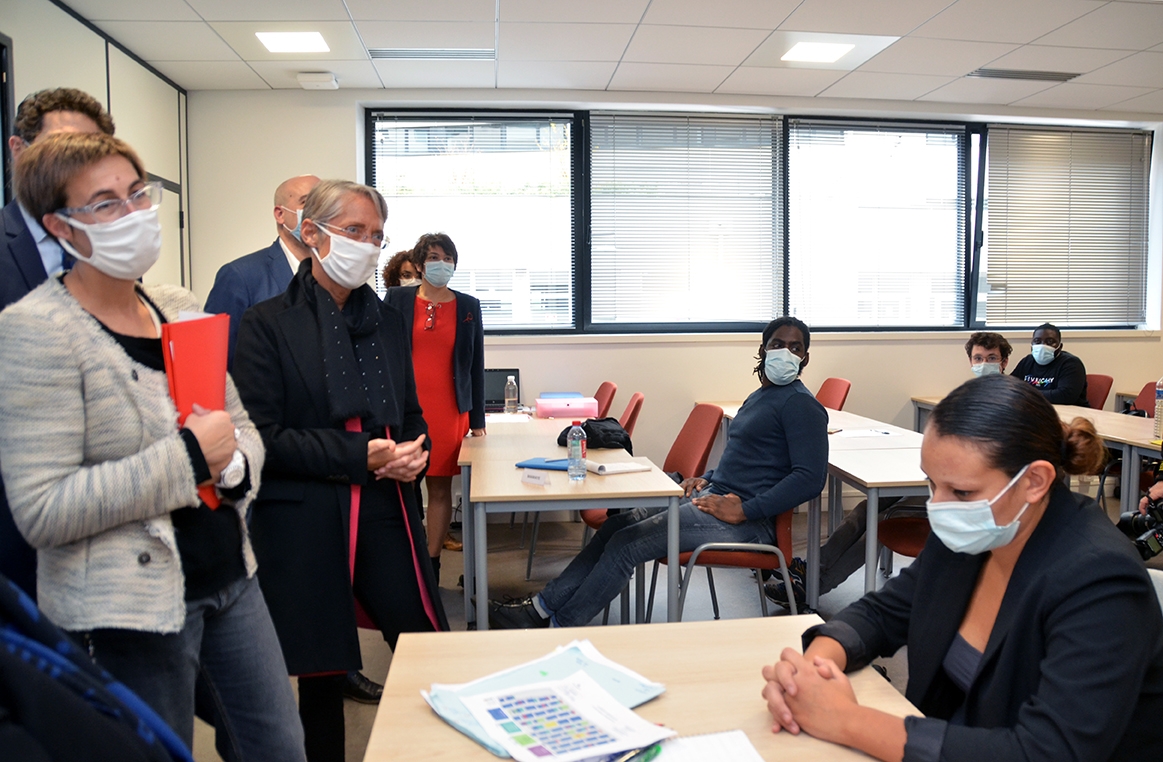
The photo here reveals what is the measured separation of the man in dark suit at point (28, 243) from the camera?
4.01ft

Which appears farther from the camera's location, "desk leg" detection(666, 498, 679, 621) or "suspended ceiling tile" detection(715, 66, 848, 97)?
"suspended ceiling tile" detection(715, 66, 848, 97)

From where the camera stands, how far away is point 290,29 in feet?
13.7

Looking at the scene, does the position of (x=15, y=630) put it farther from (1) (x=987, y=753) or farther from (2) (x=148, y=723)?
(1) (x=987, y=753)

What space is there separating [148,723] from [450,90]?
5.32 metres

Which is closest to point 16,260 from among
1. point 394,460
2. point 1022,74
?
point 394,460

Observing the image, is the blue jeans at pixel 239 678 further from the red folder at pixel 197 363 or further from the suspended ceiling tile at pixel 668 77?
the suspended ceiling tile at pixel 668 77

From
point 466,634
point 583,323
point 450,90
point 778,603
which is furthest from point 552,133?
point 466,634

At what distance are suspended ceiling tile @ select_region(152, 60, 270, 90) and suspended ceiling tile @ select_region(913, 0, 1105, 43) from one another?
4035mm

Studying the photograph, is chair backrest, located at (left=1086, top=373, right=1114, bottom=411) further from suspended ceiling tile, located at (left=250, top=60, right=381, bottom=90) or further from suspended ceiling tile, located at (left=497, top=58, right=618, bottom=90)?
suspended ceiling tile, located at (left=250, top=60, right=381, bottom=90)

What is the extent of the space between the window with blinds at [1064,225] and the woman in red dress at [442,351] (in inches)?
176

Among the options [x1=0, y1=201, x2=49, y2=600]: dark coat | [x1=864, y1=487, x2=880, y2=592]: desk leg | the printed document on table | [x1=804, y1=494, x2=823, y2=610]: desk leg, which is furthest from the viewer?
[x1=804, y1=494, x2=823, y2=610]: desk leg

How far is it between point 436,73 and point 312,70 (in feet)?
2.51

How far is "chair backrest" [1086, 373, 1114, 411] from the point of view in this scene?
18.2ft

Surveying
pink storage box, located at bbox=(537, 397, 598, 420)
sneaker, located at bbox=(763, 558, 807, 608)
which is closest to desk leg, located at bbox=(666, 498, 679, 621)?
sneaker, located at bbox=(763, 558, 807, 608)
